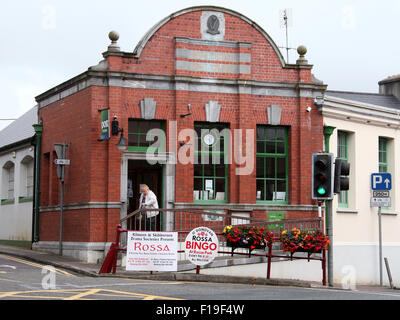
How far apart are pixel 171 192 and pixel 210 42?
4458 mm

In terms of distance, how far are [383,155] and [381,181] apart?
3.93m

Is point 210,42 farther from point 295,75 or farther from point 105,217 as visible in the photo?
point 105,217

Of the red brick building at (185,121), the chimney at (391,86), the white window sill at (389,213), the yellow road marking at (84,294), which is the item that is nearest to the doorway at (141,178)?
the red brick building at (185,121)

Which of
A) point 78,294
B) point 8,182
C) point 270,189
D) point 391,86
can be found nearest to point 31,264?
point 78,294

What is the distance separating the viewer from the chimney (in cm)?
2939

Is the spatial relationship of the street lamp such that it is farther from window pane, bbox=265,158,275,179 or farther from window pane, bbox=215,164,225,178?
window pane, bbox=265,158,275,179

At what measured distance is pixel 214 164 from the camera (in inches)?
831

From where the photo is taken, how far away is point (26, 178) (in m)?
25.8

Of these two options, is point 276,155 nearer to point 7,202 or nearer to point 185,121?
point 185,121

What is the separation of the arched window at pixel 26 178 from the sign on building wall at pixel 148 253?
10037mm
